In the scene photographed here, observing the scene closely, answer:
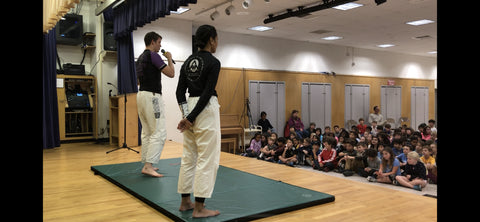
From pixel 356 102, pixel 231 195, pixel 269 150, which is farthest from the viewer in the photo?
pixel 356 102

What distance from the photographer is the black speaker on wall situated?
7.39 m

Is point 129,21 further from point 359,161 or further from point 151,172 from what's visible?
point 359,161

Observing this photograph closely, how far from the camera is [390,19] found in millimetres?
8914

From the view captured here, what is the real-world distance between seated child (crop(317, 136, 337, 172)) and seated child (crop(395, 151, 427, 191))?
1.57 meters

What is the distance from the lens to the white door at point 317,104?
12039 millimetres

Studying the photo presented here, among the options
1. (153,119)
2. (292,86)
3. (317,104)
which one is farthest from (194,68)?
(317,104)

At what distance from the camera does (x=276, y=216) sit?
2715mm

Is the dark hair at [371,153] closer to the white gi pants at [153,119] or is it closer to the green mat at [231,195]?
the green mat at [231,195]

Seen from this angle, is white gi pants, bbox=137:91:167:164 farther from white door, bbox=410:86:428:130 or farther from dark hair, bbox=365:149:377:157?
white door, bbox=410:86:428:130

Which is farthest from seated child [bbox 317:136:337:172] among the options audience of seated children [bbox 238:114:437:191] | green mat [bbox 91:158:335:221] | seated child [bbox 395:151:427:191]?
green mat [bbox 91:158:335:221]

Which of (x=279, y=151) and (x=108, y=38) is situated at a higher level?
(x=108, y=38)

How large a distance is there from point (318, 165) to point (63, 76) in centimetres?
555

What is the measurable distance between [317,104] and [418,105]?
6.11m
